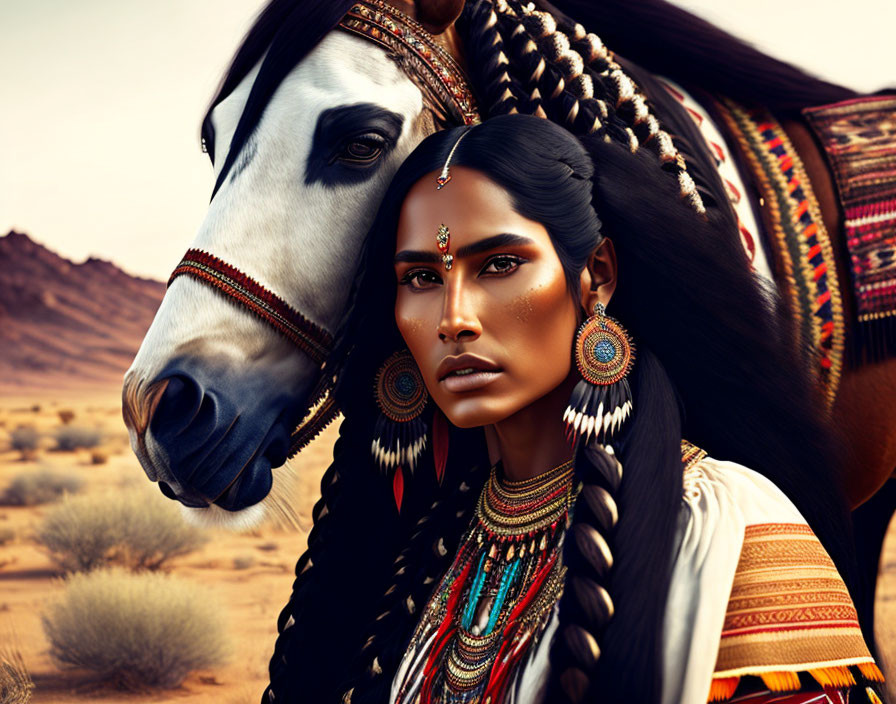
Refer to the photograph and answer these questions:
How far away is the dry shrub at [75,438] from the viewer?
11.1 m

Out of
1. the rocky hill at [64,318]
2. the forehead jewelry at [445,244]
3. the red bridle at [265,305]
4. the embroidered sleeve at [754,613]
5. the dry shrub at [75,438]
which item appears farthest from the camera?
the rocky hill at [64,318]

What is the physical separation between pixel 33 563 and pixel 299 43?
282 inches

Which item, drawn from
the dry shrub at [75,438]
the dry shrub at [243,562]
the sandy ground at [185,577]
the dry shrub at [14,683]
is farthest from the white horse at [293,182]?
the dry shrub at [75,438]

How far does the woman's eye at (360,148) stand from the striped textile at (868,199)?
123 centimetres

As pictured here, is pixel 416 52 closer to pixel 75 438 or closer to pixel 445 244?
pixel 445 244

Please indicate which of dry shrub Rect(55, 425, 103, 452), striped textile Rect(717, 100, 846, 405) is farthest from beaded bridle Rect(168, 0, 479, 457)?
dry shrub Rect(55, 425, 103, 452)

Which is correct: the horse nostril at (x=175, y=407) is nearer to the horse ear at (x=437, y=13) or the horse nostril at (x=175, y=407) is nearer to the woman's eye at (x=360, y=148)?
the woman's eye at (x=360, y=148)

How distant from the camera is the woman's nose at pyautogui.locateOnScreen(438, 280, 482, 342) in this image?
1732mm

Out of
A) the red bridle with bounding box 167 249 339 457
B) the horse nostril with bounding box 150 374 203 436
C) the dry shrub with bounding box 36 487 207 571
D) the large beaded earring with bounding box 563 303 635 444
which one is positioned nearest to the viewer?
the large beaded earring with bounding box 563 303 635 444

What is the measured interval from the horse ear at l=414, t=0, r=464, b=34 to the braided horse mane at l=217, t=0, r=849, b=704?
0.29ft

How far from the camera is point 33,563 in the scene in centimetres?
823

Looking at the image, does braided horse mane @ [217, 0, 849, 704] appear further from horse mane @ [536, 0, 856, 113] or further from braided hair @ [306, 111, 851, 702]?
horse mane @ [536, 0, 856, 113]

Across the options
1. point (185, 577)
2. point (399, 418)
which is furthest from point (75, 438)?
point (399, 418)

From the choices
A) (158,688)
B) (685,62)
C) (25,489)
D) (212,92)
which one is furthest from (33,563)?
(685,62)
